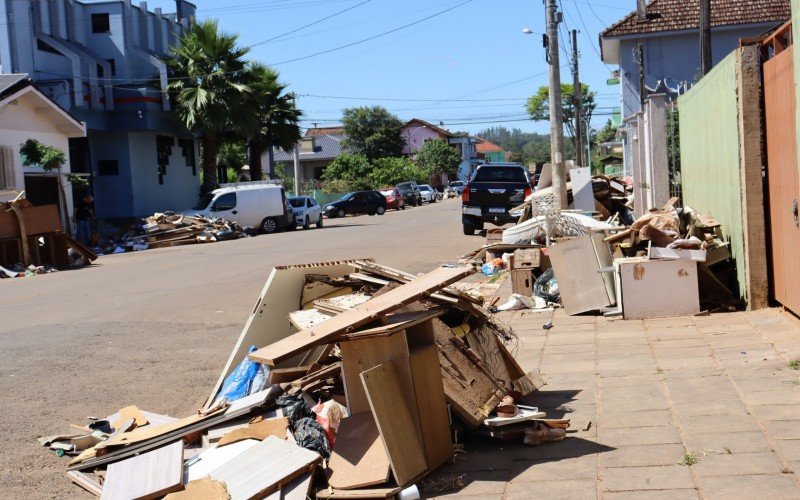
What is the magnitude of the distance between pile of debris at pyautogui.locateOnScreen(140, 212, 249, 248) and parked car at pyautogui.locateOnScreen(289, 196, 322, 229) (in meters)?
4.56

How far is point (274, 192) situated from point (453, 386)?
30681 mm

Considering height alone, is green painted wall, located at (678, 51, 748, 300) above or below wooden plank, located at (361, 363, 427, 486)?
above

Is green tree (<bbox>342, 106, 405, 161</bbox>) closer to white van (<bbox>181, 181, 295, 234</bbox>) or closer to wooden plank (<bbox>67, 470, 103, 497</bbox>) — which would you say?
white van (<bbox>181, 181, 295, 234</bbox>)

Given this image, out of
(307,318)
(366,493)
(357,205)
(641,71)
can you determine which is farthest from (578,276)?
(357,205)

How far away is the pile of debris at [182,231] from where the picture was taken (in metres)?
31.8

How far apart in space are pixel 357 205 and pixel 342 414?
4533 centimetres

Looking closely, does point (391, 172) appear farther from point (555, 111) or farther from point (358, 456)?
point (358, 456)

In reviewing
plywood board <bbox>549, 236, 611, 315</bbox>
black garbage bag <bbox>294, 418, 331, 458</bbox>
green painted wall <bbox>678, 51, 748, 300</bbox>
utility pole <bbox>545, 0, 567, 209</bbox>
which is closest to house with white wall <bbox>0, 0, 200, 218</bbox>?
utility pole <bbox>545, 0, 567, 209</bbox>

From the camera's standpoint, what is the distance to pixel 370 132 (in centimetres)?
8938

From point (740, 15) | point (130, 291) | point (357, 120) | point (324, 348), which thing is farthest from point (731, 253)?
point (357, 120)

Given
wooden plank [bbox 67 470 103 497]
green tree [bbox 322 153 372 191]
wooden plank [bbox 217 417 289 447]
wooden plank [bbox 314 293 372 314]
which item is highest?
green tree [bbox 322 153 372 191]

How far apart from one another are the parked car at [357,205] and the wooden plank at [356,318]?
44.7m

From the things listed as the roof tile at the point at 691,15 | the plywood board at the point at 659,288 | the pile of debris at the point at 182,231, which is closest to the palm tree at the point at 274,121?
the pile of debris at the point at 182,231

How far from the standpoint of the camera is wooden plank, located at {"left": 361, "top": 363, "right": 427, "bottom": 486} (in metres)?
4.90
